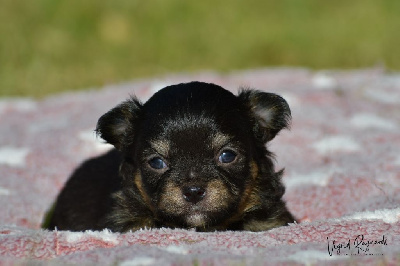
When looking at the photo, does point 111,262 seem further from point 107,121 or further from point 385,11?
point 385,11

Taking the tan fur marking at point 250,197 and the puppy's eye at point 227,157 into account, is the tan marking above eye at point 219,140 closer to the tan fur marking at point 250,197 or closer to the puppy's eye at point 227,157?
the puppy's eye at point 227,157

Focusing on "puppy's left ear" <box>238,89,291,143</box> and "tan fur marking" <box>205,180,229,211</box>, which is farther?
"puppy's left ear" <box>238,89,291,143</box>

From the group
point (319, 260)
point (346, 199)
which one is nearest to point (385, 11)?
point (346, 199)

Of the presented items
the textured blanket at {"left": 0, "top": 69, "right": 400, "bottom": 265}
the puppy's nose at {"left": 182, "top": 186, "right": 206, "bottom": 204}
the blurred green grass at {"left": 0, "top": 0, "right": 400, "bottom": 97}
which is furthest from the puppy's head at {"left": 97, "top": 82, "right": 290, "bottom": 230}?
the blurred green grass at {"left": 0, "top": 0, "right": 400, "bottom": 97}

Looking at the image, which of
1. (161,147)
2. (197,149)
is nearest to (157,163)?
(161,147)

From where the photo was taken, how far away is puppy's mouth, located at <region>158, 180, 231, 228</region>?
4230mm

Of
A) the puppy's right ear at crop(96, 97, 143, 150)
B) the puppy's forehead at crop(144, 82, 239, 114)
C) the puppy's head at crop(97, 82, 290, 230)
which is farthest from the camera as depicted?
the puppy's right ear at crop(96, 97, 143, 150)

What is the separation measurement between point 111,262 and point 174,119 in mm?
1108

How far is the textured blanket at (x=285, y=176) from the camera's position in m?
3.87

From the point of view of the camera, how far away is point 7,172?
6.53 metres

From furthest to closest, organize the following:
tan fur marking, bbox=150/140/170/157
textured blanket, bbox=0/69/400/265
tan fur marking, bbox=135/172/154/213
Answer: tan fur marking, bbox=135/172/154/213
tan fur marking, bbox=150/140/170/157
textured blanket, bbox=0/69/400/265

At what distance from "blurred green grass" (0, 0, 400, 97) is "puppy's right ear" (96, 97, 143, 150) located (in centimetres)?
431

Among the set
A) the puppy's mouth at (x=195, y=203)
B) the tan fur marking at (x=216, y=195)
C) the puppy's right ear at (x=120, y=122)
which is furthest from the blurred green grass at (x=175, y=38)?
the tan fur marking at (x=216, y=195)

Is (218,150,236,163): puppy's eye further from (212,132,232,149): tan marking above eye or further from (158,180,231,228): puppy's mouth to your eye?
(158,180,231,228): puppy's mouth
